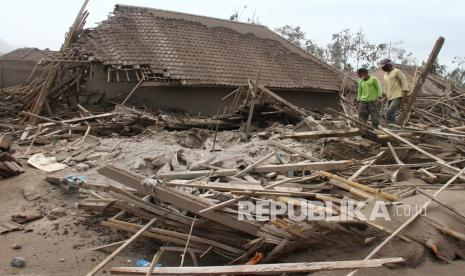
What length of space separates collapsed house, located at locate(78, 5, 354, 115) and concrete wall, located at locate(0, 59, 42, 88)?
431cm

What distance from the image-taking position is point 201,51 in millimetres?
17547

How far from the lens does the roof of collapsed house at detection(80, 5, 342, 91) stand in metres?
14.9

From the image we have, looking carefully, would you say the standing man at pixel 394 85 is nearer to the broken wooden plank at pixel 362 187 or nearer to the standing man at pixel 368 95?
the standing man at pixel 368 95

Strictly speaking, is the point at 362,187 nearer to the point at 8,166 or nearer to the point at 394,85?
the point at 394,85

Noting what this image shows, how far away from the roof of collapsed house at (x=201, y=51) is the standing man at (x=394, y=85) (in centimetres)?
731

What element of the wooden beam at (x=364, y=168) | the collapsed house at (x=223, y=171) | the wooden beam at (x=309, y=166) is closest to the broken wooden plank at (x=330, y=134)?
the collapsed house at (x=223, y=171)

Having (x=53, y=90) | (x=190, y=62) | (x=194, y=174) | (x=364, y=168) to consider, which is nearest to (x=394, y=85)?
(x=364, y=168)

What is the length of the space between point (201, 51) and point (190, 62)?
154 centimetres

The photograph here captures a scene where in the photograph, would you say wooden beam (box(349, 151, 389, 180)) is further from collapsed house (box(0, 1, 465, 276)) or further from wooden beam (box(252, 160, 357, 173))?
wooden beam (box(252, 160, 357, 173))

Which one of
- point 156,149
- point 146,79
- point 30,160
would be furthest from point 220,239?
point 146,79

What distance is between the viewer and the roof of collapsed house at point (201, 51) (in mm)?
14892

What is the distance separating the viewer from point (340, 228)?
14.1 feet

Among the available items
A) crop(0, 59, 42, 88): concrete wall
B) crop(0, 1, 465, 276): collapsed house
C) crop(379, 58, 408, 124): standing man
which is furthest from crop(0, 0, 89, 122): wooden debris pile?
crop(379, 58, 408, 124): standing man

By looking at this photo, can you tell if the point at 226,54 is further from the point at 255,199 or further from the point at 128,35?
the point at 255,199
